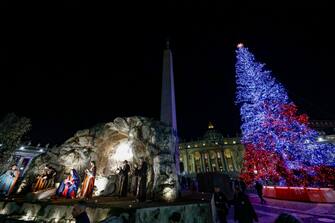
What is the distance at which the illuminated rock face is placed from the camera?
10.5 metres

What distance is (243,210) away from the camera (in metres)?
5.06

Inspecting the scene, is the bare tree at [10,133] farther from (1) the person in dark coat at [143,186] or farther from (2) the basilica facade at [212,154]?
(2) the basilica facade at [212,154]

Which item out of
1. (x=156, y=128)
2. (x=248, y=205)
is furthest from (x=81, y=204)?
(x=156, y=128)

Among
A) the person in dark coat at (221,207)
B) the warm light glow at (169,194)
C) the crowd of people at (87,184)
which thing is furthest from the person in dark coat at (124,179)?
the person in dark coat at (221,207)

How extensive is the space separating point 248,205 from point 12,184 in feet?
54.7

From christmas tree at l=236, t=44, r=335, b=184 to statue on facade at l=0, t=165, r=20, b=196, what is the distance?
19843mm

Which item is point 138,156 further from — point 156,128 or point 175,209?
point 175,209

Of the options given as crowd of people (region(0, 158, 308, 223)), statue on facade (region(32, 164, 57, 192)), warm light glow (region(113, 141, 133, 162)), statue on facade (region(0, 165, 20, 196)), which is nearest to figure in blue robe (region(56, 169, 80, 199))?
crowd of people (region(0, 158, 308, 223))

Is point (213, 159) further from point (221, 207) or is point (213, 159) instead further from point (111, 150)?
point (221, 207)

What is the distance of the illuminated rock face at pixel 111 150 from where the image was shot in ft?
34.6

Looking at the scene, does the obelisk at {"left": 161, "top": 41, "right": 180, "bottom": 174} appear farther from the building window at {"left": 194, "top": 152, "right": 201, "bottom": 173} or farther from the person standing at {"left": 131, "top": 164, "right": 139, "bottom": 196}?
the building window at {"left": 194, "top": 152, "right": 201, "bottom": 173}

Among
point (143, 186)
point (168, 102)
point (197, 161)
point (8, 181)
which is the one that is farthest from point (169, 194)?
point (197, 161)

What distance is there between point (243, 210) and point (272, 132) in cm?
959

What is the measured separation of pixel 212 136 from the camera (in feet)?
224
